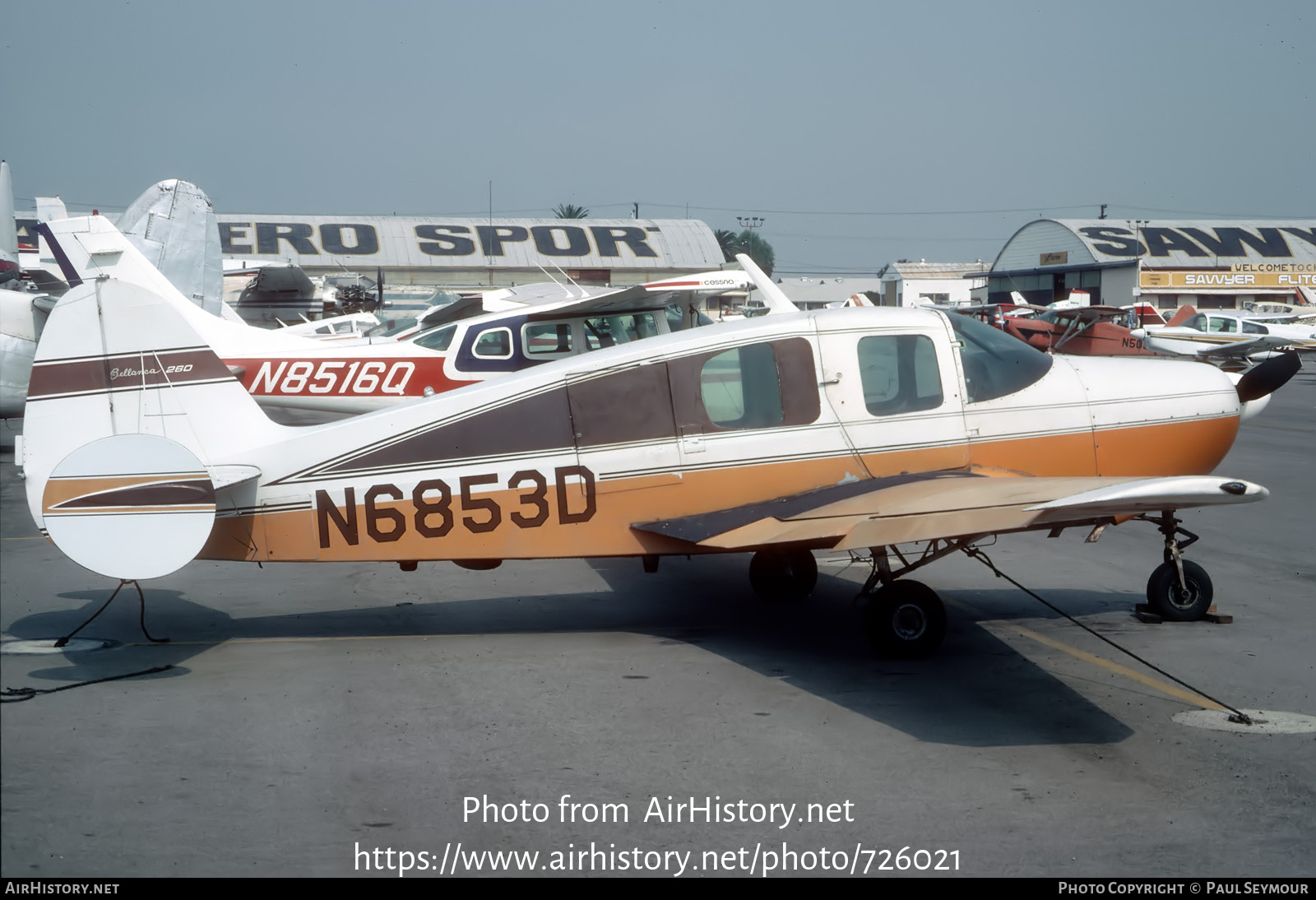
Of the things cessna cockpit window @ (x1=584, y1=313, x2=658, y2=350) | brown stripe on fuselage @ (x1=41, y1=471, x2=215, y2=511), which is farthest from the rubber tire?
cessna cockpit window @ (x1=584, y1=313, x2=658, y2=350)

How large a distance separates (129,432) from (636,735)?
3639mm

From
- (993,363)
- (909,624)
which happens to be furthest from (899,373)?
(909,624)

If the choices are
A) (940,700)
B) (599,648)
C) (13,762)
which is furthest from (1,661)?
(940,700)

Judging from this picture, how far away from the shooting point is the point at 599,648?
727 centimetres

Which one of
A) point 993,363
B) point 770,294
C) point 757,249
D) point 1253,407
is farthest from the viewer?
point 757,249

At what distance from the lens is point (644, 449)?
287 inches

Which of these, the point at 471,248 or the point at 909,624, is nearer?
the point at 909,624

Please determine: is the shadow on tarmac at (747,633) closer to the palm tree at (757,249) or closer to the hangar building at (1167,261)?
the hangar building at (1167,261)

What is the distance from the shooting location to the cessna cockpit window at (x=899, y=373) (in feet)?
24.6

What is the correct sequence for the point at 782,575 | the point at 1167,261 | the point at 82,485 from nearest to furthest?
the point at 82,485
the point at 782,575
the point at 1167,261

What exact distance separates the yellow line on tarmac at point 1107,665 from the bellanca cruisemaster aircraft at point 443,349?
7.48 metres

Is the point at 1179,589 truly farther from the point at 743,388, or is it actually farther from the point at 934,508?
the point at 743,388

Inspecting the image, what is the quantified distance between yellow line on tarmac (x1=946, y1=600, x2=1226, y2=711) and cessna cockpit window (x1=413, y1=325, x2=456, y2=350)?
8690 mm
